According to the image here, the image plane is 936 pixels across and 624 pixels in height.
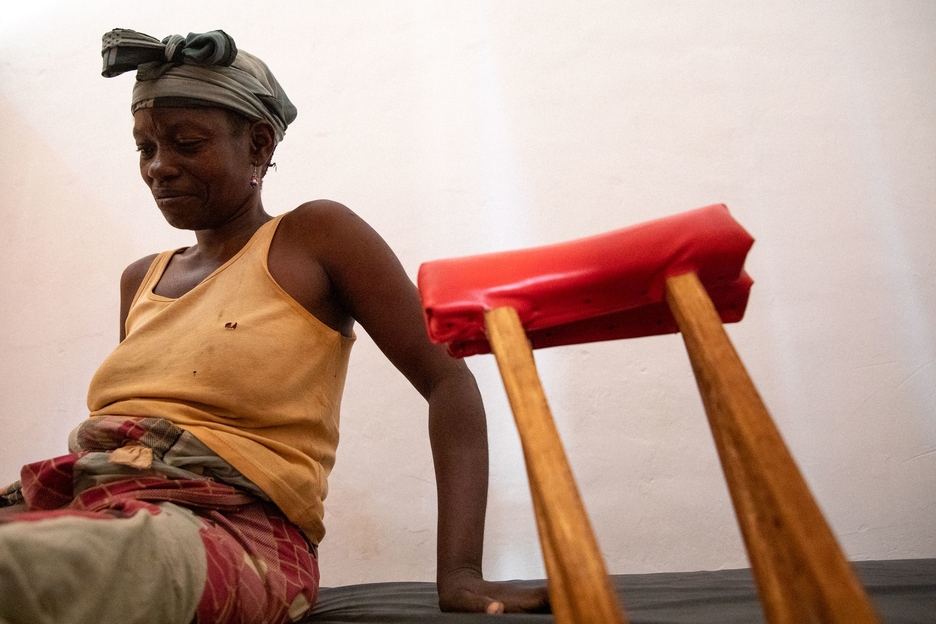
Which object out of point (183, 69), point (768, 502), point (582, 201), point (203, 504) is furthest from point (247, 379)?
point (582, 201)

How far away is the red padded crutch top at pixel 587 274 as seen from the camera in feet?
1.68

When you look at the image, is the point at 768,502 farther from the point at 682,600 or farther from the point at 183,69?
the point at 183,69

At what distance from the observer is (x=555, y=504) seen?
0.41m

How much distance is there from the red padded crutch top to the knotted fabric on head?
543mm

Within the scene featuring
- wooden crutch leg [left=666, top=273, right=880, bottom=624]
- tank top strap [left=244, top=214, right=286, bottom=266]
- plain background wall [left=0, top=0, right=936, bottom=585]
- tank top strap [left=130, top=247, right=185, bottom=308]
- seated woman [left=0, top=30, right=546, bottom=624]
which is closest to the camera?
wooden crutch leg [left=666, top=273, right=880, bottom=624]

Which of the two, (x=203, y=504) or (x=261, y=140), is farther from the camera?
(x=261, y=140)

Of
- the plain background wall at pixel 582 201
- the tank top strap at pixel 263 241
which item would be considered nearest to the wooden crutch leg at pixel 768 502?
the tank top strap at pixel 263 241

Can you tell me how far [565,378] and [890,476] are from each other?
0.59m

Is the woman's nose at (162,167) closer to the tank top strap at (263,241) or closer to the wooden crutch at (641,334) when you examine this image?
the tank top strap at (263,241)

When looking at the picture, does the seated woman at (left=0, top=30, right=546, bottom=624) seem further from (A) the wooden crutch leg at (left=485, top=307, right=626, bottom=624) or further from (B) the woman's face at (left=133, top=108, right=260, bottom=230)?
(A) the wooden crutch leg at (left=485, top=307, right=626, bottom=624)

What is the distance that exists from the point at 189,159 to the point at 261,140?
4.4 inches

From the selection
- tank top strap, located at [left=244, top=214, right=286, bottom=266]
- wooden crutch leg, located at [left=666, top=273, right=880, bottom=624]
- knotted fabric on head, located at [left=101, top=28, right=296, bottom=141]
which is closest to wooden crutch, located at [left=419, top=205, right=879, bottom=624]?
wooden crutch leg, located at [left=666, top=273, right=880, bottom=624]

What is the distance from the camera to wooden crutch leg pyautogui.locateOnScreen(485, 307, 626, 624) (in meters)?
0.37

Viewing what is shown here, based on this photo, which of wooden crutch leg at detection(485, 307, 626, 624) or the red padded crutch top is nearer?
wooden crutch leg at detection(485, 307, 626, 624)
